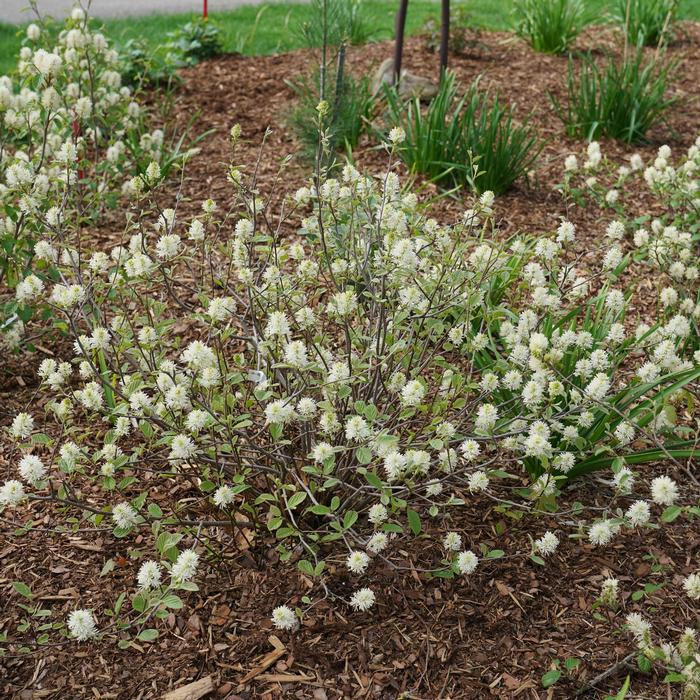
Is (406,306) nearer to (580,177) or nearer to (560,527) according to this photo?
(560,527)

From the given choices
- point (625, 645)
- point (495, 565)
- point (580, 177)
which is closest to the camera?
point (625, 645)

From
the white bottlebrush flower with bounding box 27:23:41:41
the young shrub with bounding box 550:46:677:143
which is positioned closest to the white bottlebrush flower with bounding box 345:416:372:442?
the white bottlebrush flower with bounding box 27:23:41:41

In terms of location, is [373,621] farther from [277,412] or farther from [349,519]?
[277,412]

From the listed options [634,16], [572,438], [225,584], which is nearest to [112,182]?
[225,584]

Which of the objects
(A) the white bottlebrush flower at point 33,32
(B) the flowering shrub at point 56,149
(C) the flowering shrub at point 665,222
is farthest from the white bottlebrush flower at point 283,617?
(A) the white bottlebrush flower at point 33,32

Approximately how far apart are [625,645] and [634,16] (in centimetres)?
607

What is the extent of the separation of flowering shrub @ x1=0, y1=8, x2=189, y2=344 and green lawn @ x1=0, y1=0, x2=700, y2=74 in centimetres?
249

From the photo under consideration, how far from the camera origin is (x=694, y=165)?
174 inches

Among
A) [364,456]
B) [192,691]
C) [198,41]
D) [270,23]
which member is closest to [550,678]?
[364,456]

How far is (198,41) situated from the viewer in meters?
7.00

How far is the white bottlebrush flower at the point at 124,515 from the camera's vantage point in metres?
2.46

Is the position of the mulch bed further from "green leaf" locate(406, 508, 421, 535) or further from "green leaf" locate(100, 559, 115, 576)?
"green leaf" locate(406, 508, 421, 535)

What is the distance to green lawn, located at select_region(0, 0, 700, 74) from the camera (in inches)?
307

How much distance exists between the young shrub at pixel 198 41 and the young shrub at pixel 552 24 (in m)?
2.55
